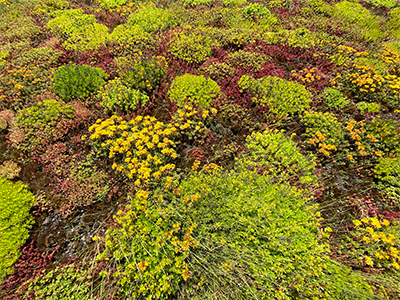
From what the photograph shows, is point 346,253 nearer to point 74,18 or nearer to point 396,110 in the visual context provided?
point 396,110

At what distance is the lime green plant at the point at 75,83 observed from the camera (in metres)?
6.20

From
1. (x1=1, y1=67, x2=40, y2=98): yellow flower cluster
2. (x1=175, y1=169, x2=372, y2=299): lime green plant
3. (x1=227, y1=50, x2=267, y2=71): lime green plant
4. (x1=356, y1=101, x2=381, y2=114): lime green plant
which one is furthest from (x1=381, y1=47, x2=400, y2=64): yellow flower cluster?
(x1=1, y1=67, x2=40, y2=98): yellow flower cluster

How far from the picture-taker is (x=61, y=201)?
4676mm

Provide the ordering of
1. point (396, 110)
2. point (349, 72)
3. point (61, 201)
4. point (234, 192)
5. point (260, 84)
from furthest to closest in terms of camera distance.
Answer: point (349, 72), point (260, 84), point (396, 110), point (61, 201), point (234, 192)

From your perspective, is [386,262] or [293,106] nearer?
[386,262]

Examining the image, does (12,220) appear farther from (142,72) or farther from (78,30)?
(78,30)

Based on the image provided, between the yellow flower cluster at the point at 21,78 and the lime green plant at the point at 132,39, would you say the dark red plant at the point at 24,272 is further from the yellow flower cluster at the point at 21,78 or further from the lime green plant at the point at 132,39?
the lime green plant at the point at 132,39

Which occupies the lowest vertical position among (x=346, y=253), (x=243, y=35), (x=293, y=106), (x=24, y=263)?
(x=24, y=263)

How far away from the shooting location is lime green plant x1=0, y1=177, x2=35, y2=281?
3.75 m

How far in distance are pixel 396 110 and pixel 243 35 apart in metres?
6.74

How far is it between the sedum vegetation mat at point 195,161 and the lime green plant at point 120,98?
2.2 inches

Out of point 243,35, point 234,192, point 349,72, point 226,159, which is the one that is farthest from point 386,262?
point 243,35

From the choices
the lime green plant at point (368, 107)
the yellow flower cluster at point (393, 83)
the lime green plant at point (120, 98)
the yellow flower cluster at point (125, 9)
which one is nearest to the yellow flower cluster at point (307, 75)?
the lime green plant at point (368, 107)

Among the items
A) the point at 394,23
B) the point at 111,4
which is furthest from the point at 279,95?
the point at 111,4
